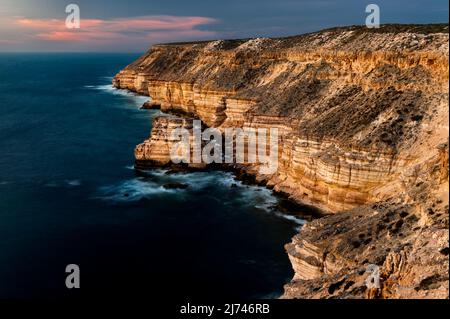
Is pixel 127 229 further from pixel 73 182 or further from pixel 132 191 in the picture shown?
pixel 73 182

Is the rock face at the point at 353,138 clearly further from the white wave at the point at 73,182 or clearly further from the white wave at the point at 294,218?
the white wave at the point at 73,182

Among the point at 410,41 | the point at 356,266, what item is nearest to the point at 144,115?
the point at 410,41

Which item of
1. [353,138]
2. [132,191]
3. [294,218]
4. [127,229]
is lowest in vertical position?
[127,229]

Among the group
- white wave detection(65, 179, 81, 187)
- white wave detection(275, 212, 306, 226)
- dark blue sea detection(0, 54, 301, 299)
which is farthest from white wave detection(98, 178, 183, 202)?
white wave detection(275, 212, 306, 226)

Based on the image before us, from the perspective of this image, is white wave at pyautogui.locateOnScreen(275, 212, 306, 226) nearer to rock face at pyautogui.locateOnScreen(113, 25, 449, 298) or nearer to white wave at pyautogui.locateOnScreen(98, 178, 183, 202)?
rock face at pyautogui.locateOnScreen(113, 25, 449, 298)

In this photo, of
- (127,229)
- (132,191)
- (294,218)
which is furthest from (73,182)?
(294,218)

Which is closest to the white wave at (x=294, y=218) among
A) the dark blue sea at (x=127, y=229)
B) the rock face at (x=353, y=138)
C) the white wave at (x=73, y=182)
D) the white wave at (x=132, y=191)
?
the dark blue sea at (x=127, y=229)

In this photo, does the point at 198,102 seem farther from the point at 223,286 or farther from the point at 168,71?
the point at 223,286

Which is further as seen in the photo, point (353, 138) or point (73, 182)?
point (73, 182)
